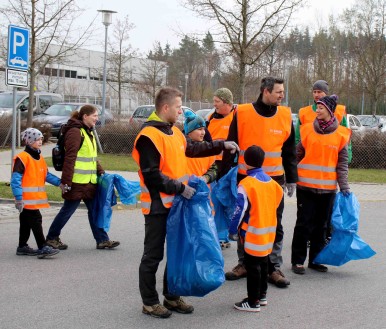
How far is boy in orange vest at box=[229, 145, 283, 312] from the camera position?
18.2 ft

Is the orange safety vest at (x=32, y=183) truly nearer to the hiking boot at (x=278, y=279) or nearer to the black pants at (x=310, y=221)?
the hiking boot at (x=278, y=279)

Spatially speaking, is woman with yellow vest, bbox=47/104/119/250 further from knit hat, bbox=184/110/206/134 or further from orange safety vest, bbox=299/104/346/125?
orange safety vest, bbox=299/104/346/125

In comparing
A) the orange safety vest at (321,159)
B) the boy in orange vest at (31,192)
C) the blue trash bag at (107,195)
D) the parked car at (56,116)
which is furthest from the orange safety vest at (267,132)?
the parked car at (56,116)

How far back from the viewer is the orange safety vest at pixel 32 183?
289 inches

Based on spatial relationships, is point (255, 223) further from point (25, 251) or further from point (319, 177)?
point (25, 251)

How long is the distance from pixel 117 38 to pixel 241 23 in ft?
69.0

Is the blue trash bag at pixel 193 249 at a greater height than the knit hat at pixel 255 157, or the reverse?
the knit hat at pixel 255 157

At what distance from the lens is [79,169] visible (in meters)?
7.69

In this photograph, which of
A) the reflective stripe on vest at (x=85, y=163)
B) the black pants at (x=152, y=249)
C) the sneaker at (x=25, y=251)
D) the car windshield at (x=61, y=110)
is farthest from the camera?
the car windshield at (x=61, y=110)

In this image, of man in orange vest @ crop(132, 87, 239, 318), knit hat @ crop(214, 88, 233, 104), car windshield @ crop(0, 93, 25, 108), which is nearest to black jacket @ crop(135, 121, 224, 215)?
man in orange vest @ crop(132, 87, 239, 318)

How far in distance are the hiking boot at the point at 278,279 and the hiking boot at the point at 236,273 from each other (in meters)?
0.33

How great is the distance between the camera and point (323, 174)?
6.97 metres

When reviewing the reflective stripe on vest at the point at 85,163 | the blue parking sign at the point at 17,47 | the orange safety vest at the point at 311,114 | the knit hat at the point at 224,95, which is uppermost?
the blue parking sign at the point at 17,47

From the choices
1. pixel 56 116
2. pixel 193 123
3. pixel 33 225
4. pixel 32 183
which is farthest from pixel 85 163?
pixel 56 116
